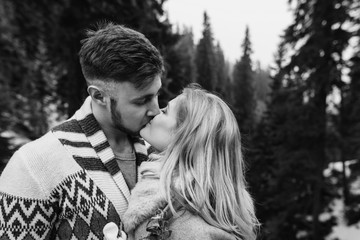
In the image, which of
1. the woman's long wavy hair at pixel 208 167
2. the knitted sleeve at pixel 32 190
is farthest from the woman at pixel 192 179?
the knitted sleeve at pixel 32 190

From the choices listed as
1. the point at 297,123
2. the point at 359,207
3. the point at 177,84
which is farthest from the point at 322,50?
the point at 177,84

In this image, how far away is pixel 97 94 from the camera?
2.21 meters

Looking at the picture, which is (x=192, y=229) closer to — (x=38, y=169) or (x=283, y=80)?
(x=38, y=169)

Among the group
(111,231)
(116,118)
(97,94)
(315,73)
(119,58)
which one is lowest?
(111,231)

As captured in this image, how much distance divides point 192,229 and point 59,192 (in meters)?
0.77

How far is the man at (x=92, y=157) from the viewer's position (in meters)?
1.88

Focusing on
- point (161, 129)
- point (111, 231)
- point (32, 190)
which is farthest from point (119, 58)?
point (111, 231)

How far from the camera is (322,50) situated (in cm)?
1182

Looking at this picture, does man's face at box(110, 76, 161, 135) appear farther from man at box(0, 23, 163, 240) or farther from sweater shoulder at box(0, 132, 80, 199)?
sweater shoulder at box(0, 132, 80, 199)

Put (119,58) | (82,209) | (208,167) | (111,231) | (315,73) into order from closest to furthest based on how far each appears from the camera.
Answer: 1. (111,231)
2. (82,209)
3. (208,167)
4. (119,58)
5. (315,73)

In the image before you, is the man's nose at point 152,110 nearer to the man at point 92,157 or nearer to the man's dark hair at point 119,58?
the man at point 92,157

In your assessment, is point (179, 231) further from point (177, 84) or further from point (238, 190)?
point (177, 84)

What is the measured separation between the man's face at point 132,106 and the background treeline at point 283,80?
86 centimetres

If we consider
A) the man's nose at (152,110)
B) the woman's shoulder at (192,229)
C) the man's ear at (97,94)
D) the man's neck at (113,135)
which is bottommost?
the woman's shoulder at (192,229)
